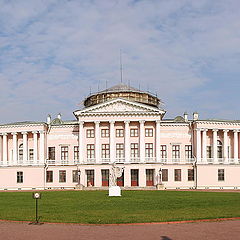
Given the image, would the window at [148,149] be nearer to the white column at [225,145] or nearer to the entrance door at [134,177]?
the entrance door at [134,177]

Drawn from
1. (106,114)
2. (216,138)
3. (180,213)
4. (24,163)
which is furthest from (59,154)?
(180,213)

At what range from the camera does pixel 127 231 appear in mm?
16922

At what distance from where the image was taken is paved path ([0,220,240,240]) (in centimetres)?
1567

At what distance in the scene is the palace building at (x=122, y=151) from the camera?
6525 cm

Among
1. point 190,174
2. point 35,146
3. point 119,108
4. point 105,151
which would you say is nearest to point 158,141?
point 190,174

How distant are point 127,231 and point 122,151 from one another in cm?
4933

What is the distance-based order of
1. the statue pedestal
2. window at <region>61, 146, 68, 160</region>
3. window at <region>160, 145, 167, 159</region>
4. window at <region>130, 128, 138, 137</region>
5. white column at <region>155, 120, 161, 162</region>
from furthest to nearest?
window at <region>61, 146, 68, 160</region> < window at <region>160, 145, 167, 159</region> < window at <region>130, 128, 138, 137</region> < white column at <region>155, 120, 161, 162</region> < the statue pedestal

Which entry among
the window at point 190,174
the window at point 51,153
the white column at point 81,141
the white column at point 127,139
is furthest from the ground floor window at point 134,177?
the window at point 51,153

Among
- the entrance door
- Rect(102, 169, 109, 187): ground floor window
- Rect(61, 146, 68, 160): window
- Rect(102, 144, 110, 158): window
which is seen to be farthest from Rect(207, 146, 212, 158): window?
Rect(61, 146, 68, 160): window

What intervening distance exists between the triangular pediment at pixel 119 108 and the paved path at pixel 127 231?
153 ft

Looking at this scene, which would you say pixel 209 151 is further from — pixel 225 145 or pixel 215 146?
pixel 225 145

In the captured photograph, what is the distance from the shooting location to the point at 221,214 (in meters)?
21.7

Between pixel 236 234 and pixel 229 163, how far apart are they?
52646 mm

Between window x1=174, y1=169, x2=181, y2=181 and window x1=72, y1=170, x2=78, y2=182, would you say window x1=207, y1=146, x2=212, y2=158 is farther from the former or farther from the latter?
window x1=72, y1=170, x2=78, y2=182
